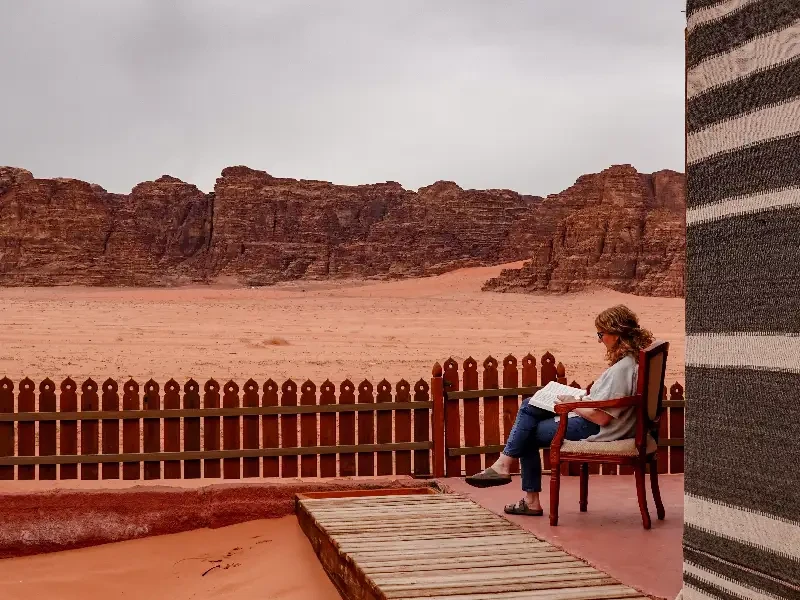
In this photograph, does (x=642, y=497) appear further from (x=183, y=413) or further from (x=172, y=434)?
(x=172, y=434)

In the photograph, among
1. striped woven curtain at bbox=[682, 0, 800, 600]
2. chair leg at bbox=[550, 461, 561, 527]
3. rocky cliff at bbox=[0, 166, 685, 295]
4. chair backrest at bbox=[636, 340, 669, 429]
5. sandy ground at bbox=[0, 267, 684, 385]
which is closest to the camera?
striped woven curtain at bbox=[682, 0, 800, 600]

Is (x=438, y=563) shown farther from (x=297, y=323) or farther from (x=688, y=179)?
(x=297, y=323)

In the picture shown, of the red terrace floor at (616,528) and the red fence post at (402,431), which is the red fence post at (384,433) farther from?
the red terrace floor at (616,528)

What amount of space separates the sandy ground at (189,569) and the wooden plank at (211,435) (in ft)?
2.23

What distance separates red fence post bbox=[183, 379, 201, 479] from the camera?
23.9 ft

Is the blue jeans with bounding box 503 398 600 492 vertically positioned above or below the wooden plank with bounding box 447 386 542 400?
below

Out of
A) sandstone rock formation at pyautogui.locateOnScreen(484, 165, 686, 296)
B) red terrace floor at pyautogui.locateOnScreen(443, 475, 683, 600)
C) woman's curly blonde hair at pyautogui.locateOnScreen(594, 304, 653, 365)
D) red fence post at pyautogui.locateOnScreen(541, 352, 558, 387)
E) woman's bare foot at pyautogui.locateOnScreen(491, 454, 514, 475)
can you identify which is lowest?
red terrace floor at pyautogui.locateOnScreen(443, 475, 683, 600)

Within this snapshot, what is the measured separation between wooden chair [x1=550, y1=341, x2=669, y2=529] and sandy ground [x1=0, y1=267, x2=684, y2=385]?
11377 mm

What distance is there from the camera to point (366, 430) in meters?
7.37

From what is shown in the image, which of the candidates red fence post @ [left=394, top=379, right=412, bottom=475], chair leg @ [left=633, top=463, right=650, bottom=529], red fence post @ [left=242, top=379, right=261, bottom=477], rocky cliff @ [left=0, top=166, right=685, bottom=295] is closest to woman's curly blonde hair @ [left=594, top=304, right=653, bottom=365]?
chair leg @ [left=633, top=463, right=650, bottom=529]

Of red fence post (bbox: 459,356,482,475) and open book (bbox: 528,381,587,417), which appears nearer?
open book (bbox: 528,381,587,417)

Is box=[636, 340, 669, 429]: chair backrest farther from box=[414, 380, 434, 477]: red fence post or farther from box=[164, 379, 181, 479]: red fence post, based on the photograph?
box=[164, 379, 181, 479]: red fence post

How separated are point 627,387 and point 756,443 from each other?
2643 mm

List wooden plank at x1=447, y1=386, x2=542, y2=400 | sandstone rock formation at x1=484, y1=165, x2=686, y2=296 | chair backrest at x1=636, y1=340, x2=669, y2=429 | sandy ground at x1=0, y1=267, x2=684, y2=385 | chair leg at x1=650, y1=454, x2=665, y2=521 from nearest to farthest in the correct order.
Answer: chair backrest at x1=636, y1=340, x2=669, y2=429, chair leg at x1=650, y1=454, x2=665, y2=521, wooden plank at x1=447, y1=386, x2=542, y2=400, sandy ground at x1=0, y1=267, x2=684, y2=385, sandstone rock formation at x1=484, y1=165, x2=686, y2=296
